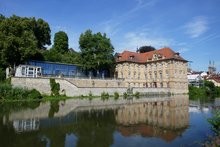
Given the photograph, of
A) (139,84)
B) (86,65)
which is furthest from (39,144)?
(139,84)

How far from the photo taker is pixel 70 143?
1002cm

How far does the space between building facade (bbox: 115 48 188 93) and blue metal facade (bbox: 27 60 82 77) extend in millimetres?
12912

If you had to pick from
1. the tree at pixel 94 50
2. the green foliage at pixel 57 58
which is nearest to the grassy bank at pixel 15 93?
the tree at pixel 94 50

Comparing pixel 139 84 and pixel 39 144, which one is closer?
pixel 39 144

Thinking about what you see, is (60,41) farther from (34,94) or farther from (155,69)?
(34,94)

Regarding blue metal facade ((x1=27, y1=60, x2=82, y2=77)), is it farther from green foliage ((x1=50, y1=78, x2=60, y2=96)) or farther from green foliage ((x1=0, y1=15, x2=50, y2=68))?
green foliage ((x1=0, y1=15, x2=50, y2=68))

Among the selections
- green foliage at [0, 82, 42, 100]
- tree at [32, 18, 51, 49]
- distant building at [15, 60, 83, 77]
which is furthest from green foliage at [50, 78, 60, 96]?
tree at [32, 18, 51, 49]

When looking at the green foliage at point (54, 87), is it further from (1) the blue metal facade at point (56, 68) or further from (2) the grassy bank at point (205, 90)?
(2) the grassy bank at point (205, 90)

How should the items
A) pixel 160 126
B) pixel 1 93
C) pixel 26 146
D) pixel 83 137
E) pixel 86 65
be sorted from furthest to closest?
1. pixel 86 65
2. pixel 1 93
3. pixel 160 126
4. pixel 83 137
5. pixel 26 146

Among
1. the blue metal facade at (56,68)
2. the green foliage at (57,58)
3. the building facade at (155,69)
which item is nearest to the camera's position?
the blue metal facade at (56,68)

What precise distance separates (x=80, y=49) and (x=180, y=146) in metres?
47.4

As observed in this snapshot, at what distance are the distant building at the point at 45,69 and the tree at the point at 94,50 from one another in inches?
107

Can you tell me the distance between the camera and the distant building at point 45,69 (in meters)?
42.6

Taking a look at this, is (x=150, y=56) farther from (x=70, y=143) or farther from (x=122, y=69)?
(x=70, y=143)
